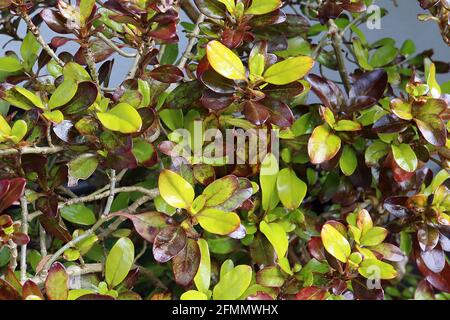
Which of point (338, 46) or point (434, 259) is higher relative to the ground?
point (338, 46)

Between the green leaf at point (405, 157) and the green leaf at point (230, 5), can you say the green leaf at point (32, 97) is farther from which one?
the green leaf at point (405, 157)

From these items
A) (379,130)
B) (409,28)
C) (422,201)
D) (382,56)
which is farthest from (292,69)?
(409,28)

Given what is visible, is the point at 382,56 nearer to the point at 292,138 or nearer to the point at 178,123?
the point at 292,138

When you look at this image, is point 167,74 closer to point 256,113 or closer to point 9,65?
point 256,113

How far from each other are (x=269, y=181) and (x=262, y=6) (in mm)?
207

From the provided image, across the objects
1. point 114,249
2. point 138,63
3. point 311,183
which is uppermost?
point 138,63

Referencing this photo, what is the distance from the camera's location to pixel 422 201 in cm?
65

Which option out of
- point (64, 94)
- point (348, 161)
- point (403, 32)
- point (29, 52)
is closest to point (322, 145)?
point (348, 161)

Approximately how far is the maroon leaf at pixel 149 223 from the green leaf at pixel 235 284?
0.09m

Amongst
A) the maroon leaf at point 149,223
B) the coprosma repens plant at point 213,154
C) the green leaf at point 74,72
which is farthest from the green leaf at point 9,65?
the maroon leaf at point 149,223

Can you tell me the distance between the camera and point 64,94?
56 centimetres

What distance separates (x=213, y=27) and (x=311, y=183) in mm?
283

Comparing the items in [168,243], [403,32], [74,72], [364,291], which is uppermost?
[74,72]

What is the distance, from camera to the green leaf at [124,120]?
1.77 feet
